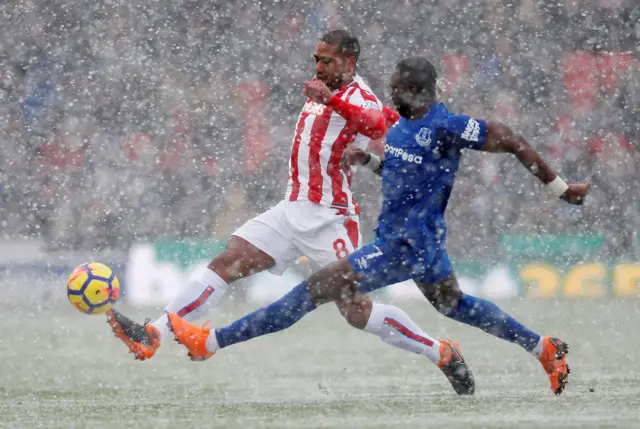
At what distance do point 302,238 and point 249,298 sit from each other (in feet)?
20.9

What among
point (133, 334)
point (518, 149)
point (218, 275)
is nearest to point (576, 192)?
point (518, 149)

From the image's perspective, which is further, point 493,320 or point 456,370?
point 456,370

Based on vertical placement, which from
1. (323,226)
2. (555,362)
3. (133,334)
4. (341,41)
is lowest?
(133,334)

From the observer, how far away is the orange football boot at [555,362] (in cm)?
514

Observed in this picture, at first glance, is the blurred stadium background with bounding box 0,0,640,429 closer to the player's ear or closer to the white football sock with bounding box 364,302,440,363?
the white football sock with bounding box 364,302,440,363

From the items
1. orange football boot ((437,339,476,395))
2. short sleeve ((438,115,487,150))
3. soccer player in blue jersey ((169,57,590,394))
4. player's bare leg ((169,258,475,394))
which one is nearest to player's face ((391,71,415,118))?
soccer player in blue jersey ((169,57,590,394))

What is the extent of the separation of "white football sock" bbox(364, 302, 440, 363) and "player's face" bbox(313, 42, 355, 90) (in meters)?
1.05

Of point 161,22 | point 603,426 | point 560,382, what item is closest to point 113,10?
point 161,22

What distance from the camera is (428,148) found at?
195 inches

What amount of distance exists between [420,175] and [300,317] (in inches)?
31.2

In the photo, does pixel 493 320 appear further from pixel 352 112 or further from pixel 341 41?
pixel 341 41

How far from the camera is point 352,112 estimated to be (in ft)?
17.3

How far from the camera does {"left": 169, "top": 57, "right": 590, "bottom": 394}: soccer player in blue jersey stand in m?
4.91

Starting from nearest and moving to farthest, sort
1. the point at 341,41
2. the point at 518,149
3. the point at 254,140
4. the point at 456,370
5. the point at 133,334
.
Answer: the point at 518,149 → the point at 133,334 → the point at 456,370 → the point at 341,41 → the point at 254,140
